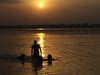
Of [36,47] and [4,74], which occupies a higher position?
[36,47]

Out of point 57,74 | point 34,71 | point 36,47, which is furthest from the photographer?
point 36,47

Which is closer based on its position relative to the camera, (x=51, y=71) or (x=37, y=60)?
(x=51, y=71)

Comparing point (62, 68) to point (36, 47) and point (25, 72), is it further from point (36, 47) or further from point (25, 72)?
point (36, 47)

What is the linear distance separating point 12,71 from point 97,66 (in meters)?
6.70

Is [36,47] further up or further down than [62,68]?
further up

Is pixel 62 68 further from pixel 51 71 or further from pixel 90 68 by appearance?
pixel 90 68

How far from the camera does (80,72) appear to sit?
516 inches

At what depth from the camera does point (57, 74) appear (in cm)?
1256

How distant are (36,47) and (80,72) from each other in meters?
5.58

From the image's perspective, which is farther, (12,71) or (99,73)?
(12,71)

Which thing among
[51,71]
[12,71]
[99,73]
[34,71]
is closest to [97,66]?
[99,73]

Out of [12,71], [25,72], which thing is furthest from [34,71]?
[12,71]

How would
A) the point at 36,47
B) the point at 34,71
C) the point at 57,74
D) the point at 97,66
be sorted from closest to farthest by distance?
1. the point at 57,74
2. the point at 34,71
3. the point at 97,66
4. the point at 36,47

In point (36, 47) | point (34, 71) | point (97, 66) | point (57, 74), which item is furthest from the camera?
point (36, 47)
